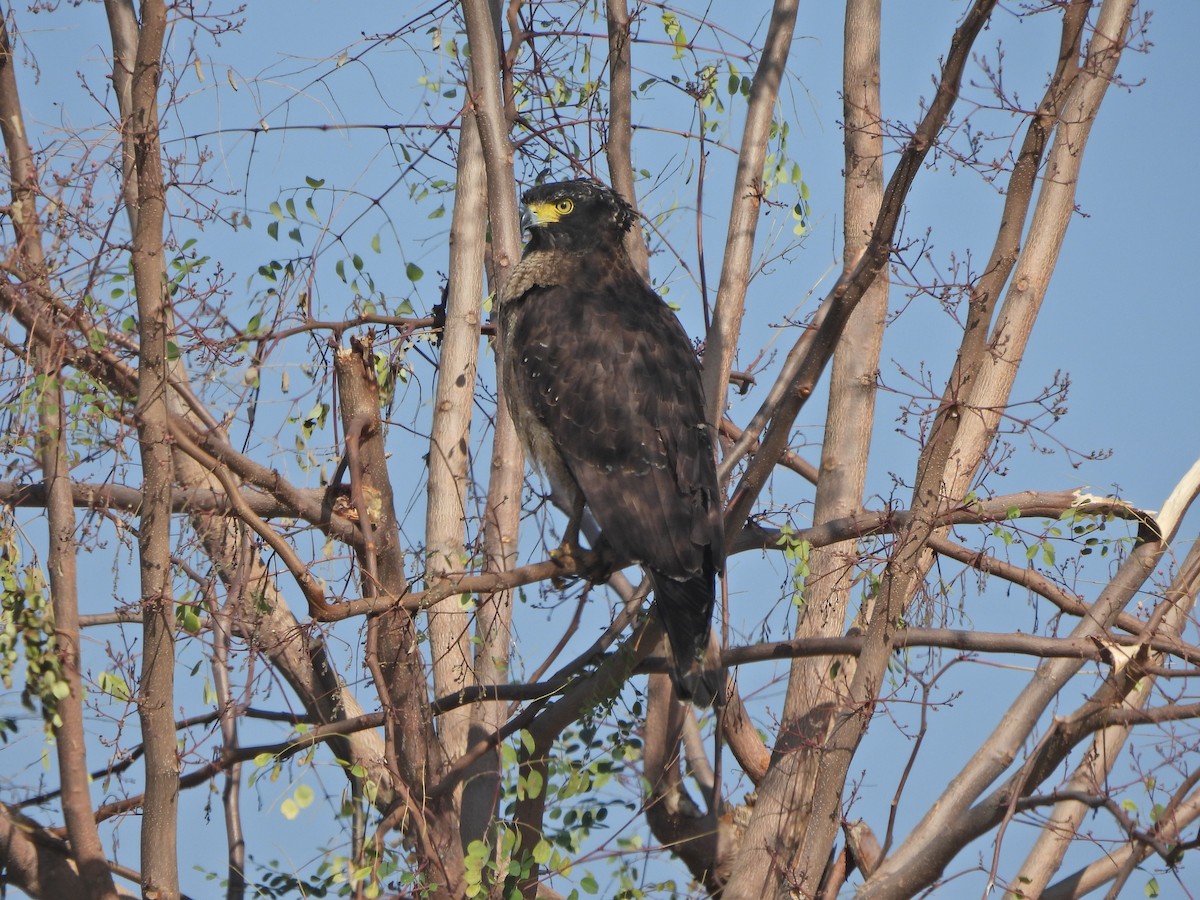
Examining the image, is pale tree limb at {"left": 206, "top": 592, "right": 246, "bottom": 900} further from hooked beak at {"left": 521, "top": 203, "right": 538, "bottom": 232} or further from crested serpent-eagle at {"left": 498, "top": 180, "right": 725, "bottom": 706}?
hooked beak at {"left": 521, "top": 203, "right": 538, "bottom": 232}

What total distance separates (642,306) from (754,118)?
903 millimetres

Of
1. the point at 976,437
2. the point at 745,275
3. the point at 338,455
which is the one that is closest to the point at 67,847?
the point at 338,455

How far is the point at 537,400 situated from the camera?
186 inches

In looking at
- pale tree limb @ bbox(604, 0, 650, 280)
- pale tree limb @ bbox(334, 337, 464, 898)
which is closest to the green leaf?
pale tree limb @ bbox(334, 337, 464, 898)

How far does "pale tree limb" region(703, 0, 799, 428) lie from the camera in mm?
4996

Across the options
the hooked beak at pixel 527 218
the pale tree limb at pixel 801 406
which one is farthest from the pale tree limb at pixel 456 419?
the pale tree limb at pixel 801 406

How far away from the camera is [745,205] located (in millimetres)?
5180

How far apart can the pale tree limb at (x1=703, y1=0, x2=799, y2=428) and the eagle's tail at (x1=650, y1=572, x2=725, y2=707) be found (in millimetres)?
932

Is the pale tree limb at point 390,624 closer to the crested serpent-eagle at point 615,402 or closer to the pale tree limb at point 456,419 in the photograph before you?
the pale tree limb at point 456,419

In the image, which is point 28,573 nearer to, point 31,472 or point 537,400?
point 31,472

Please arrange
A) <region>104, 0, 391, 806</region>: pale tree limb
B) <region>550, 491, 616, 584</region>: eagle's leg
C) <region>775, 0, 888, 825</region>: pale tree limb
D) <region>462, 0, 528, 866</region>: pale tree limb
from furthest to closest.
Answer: <region>775, 0, 888, 825</region>: pale tree limb < <region>462, 0, 528, 866</region>: pale tree limb < <region>550, 491, 616, 584</region>: eagle's leg < <region>104, 0, 391, 806</region>: pale tree limb

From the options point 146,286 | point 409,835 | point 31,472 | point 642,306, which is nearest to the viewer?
point 146,286

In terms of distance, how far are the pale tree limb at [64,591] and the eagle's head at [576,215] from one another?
1.79m

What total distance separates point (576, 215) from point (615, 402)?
93 cm
